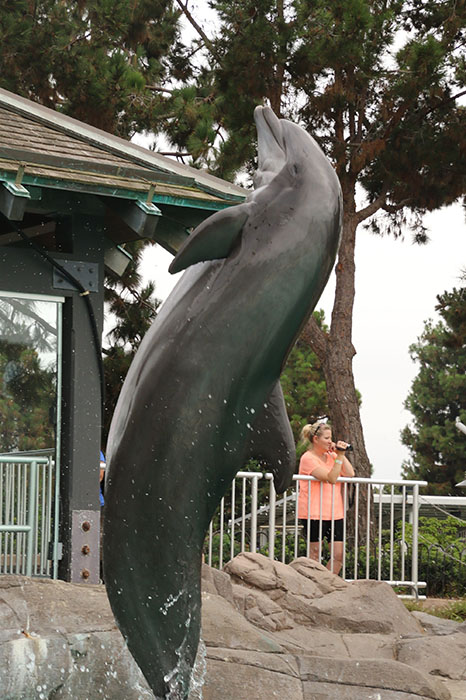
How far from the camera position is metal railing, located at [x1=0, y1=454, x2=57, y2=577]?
899 centimetres

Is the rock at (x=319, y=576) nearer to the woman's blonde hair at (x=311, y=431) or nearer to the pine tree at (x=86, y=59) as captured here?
the woman's blonde hair at (x=311, y=431)

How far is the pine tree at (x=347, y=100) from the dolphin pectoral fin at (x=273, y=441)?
13960 millimetres

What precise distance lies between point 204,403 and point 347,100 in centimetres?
1519

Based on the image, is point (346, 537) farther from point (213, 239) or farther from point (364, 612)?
point (213, 239)

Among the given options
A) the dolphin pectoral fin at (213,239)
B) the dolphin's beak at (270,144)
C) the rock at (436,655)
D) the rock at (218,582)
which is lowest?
the rock at (436,655)

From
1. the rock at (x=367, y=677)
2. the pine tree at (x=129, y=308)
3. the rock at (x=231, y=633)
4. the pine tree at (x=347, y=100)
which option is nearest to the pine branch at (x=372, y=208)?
the pine tree at (x=347, y=100)

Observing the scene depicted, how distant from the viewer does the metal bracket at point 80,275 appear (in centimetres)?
914

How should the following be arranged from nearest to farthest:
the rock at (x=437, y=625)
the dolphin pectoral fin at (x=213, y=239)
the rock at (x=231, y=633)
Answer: the dolphin pectoral fin at (x=213, y=239) → the rock at (x=231, y=633) → the rock at (x=437, y=625)

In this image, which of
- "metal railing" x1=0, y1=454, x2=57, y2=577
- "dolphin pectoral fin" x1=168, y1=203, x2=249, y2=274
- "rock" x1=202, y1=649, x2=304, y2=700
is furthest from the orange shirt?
"dolphin pectoral fin" x1=168, y1=203, x2=249, y2=274

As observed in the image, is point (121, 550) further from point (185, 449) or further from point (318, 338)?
point (318, 338)

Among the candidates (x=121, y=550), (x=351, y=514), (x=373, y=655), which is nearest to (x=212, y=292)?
(x=121, y=550)

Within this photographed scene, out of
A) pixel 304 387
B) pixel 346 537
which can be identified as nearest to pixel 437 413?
pixel 304 387

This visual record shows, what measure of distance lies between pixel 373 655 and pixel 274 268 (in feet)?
20.8

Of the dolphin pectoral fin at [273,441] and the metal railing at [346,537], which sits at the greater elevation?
the dolphin pectoral fin at [273,441]
